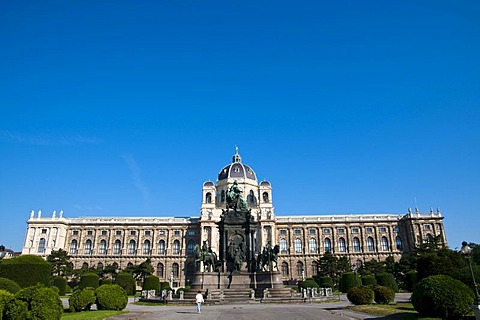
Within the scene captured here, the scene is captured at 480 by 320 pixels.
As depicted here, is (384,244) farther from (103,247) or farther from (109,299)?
(109,299)

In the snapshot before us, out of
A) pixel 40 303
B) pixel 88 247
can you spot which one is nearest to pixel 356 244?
pixel 88 247

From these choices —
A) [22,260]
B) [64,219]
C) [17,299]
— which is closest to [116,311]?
[17,299]

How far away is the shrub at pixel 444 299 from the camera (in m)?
12.4

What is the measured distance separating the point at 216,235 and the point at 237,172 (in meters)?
15.0

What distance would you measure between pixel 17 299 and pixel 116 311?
714 centimetres

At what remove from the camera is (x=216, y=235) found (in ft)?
241

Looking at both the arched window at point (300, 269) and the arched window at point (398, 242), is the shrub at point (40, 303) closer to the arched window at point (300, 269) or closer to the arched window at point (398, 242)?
the arched window at point (300, 269)

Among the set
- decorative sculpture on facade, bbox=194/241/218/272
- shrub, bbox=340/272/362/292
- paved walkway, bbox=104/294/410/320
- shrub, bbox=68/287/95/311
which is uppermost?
decorative sculpture on facade, bbox=194/241/218/272

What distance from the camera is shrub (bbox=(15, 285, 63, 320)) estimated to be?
465 inches

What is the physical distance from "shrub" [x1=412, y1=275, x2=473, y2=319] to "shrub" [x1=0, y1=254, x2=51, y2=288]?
76.3ft

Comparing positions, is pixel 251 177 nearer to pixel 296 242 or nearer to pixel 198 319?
pixel 296 242

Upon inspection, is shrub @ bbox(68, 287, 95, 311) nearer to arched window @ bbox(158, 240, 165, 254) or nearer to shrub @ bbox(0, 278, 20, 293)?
shrub @ bbox(0, 278, 20, 293)

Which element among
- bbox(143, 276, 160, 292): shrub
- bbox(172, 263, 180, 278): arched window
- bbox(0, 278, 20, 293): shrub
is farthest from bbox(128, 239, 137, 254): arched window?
bbox(0, 278, 20, 293): shrub

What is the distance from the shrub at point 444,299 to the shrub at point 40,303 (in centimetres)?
1318
